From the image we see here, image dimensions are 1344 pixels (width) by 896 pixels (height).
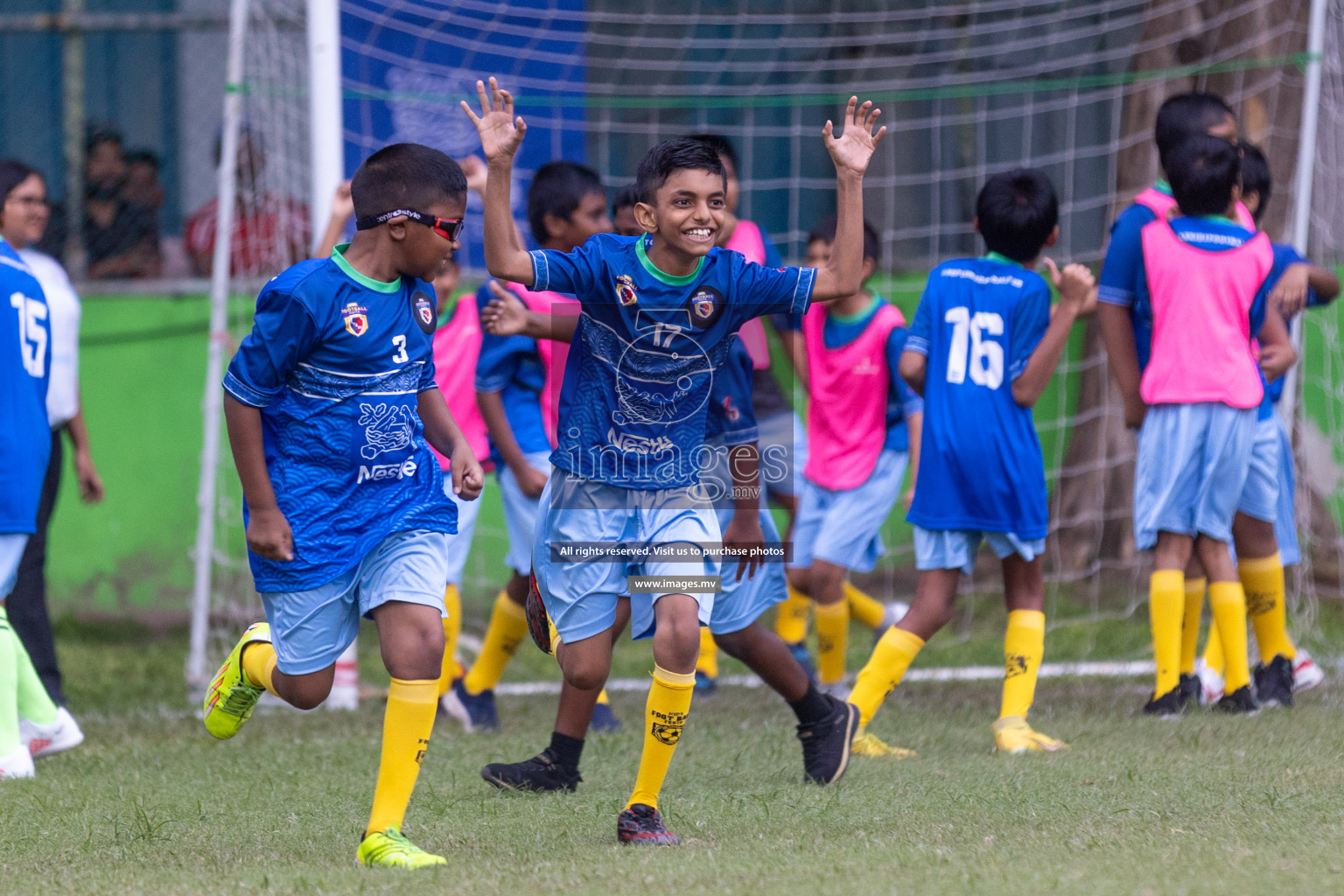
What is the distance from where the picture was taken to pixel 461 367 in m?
5.41

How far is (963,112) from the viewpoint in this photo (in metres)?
8.49

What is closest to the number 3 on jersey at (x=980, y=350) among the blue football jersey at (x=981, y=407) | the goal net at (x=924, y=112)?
the blue football jersey at (x=981, y=407)

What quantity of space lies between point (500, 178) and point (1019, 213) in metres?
1.92

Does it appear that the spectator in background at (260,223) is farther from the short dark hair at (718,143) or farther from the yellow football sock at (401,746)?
the yellow football sock at (401,746)

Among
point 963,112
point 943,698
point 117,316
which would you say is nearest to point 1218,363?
point 943,698

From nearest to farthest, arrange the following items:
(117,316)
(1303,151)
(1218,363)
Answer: (1218,363) < (1303,151) < (117,316)

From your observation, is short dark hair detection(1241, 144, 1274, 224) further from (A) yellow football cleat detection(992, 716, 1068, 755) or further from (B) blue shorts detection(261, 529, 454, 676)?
(B) blue shorts detection(261, 529, 454, 676)

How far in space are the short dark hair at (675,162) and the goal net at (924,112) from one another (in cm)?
392

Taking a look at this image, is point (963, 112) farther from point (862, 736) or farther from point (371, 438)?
point (371, 438)

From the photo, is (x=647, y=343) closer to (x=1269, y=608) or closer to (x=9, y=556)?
(x=9, y=556)

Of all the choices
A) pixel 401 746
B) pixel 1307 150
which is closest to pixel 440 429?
pixel 401 746

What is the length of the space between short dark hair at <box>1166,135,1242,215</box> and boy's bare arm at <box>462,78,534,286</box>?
8.31 ft

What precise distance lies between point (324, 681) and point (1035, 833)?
1578 mm

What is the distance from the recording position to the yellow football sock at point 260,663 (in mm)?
3416
